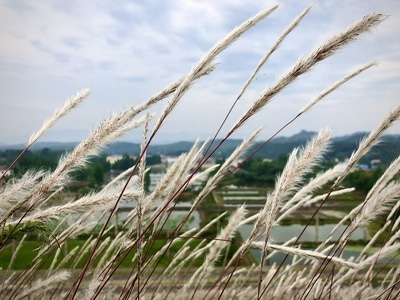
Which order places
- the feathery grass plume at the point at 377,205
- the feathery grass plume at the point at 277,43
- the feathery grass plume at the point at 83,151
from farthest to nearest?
the feathery grass plume at the point at 377,205
the feathery grass plume at the point at 277,43
the feathery grass plume at the point at 83,151

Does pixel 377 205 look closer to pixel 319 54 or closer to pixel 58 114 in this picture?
pixel 319 54

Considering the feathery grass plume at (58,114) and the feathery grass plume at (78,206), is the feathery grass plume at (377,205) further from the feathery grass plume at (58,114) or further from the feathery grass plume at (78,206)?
the feathery grass plume at (58,114)

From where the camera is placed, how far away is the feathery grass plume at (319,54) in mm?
973

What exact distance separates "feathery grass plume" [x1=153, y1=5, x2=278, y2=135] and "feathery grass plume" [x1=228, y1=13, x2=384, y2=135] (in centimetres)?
17

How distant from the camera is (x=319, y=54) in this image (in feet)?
3.29

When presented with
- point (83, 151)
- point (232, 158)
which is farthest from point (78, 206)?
point (232, 158)

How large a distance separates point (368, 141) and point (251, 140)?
38cm

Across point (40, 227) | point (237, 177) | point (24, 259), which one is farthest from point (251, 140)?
point (237, 177)

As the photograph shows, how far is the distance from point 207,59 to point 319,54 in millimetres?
292

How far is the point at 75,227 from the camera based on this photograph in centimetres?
186

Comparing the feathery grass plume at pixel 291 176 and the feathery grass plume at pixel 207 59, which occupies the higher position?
the feathery grass plume at pixel 207 59

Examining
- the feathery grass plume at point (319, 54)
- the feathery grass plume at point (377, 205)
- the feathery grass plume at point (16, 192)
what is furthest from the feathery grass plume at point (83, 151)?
the feathery grass plume at point (377, 205)

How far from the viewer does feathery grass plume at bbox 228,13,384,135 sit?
0.97 meters

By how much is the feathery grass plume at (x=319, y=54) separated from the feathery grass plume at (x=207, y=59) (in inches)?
6.7
